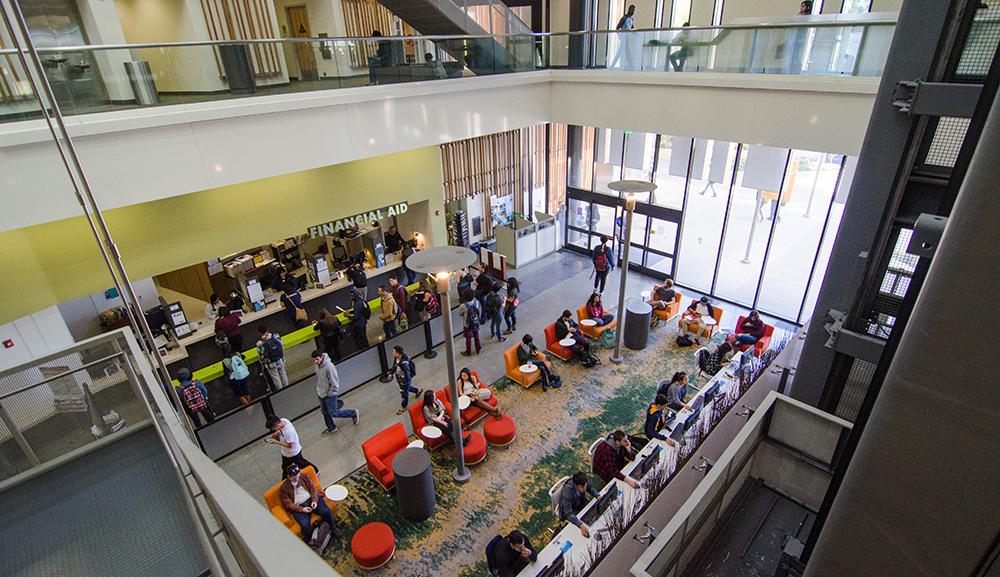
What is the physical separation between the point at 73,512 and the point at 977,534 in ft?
16.3

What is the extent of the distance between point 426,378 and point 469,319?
5.11ft

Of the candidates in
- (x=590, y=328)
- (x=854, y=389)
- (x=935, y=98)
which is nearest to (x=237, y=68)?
(x=590, y=328)

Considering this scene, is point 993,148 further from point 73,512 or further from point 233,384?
point 233,384

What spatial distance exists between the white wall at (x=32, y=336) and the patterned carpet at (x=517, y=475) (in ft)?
18.8

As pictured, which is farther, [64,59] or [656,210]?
[656,210]

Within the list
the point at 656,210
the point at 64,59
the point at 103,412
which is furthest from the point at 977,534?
the point at 656,210

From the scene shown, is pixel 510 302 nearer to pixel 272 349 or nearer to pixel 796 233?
pixel 272 349

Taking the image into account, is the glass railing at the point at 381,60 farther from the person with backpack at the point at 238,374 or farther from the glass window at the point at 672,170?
the person with backpack at the point at 238,374

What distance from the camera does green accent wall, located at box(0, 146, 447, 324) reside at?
8039 mm

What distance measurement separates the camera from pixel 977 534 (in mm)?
1139

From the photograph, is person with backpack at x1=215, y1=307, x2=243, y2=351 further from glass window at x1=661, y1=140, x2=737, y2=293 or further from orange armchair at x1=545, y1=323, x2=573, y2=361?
glass window at x1=661, y1=140, x2=737, y2=293

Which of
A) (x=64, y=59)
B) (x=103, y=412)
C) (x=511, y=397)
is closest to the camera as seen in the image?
(x=103, y=412)

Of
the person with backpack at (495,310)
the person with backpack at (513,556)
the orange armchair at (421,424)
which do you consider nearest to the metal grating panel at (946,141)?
the person with backpack at (513,556)

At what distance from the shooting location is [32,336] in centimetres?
815
